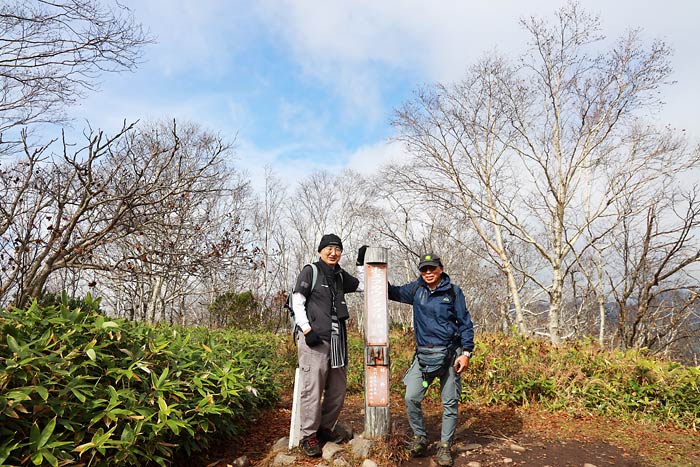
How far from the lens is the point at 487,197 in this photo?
13.3 meters

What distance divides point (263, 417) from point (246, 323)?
9.23 metres

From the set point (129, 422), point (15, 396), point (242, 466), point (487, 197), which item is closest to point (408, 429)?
point (242, 466)

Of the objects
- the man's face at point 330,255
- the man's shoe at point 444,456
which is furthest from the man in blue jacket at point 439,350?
the man's face at point 330,255

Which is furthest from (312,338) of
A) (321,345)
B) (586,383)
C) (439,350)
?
(586,383)

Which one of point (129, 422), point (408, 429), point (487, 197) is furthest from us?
point (487, 197)

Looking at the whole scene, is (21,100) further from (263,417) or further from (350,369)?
(350,369)

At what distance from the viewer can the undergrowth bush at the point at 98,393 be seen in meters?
2.48

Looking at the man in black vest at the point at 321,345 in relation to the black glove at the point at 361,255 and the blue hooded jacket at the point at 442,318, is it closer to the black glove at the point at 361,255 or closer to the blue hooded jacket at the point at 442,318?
the black glove at the point at 361,255

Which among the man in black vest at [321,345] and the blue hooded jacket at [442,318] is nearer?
the man in black vest at [321,345]

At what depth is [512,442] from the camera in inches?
171

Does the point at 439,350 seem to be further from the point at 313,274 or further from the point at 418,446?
the point at 313,274

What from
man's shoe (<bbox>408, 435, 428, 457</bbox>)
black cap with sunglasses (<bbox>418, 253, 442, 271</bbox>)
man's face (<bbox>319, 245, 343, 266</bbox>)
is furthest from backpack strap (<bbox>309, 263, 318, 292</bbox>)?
man's shoe (<bbox>408, 435, 428, 457</bbox>)

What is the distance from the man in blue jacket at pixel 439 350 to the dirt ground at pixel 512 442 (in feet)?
0.76

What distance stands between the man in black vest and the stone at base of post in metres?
0.27
